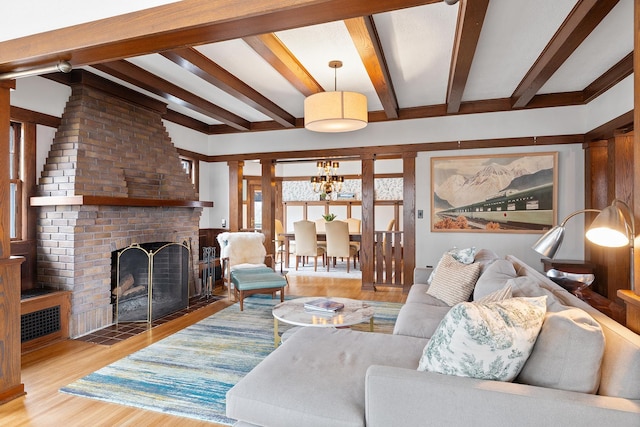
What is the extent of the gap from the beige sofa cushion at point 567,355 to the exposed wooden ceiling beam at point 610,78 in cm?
325

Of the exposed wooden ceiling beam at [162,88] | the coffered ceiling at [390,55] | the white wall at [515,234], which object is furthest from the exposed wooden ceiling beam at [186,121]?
the white wall at [515,234]

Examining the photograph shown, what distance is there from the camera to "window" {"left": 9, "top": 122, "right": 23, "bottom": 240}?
350 centimetres

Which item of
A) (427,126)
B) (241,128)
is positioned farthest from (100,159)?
(427,126)

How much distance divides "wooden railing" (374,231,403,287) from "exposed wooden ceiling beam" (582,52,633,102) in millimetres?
2902

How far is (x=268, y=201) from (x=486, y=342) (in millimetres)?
5082

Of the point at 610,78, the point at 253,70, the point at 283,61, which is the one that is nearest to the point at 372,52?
the point at 283,61

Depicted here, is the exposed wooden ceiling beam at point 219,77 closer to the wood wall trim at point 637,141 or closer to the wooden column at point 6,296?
the wooden column at point 6,296

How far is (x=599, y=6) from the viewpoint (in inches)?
99.0

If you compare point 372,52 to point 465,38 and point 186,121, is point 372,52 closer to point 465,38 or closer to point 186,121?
point 465,38

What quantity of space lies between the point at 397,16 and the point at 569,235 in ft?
12.6

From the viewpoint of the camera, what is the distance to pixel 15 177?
11.5 ft

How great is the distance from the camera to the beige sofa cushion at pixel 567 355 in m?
1.39

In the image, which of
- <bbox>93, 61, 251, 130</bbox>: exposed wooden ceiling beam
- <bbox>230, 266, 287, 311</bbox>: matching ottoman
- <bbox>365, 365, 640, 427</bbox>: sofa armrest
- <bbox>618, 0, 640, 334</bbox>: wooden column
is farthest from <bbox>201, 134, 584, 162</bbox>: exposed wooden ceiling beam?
<bbox>365, 365, 640, 427</bbox>: sofa armrest

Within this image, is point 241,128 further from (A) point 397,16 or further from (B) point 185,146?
(A) point 397,16
